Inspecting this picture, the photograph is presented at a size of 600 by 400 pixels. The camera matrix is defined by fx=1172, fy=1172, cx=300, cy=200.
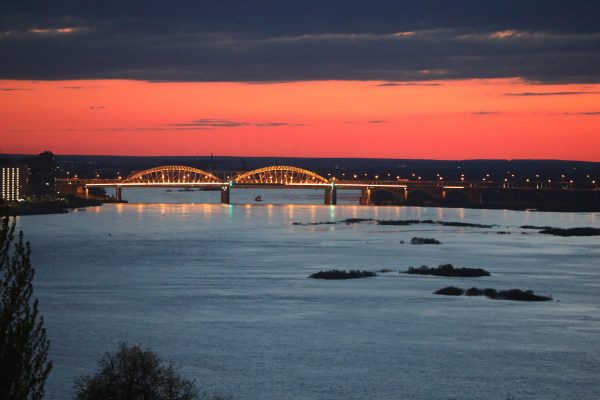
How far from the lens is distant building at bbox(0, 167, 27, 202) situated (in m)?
95.2

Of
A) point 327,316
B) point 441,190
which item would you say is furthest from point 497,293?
point 441,190

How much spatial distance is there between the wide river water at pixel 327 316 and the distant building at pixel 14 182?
133 feet

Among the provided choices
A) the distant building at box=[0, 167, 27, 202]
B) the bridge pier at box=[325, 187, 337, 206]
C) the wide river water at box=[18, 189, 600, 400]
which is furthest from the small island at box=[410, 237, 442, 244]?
the distant building at box=[0, 167, 27, 202]

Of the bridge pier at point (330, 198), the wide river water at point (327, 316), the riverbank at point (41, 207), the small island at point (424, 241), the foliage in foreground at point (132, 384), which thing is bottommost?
the wide river water at point (327, 316)

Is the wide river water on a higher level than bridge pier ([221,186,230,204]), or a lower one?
lower

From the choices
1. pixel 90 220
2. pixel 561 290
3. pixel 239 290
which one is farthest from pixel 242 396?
pixel 90 220

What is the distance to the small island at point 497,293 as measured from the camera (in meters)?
31.7

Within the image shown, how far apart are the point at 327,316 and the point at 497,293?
21.2 ft

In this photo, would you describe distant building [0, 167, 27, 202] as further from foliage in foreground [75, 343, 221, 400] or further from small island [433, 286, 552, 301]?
foliage in foreground [75, 343, 221, 400]

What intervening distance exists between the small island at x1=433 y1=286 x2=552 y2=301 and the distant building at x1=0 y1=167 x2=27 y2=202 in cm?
6655

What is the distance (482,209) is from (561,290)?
62.4 m

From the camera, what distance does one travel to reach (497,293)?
1283 inches

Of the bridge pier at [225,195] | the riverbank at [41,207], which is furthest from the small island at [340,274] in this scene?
the bridge pier at [225,195]

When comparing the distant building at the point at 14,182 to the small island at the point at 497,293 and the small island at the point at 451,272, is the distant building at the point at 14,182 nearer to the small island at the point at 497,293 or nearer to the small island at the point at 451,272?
the small island at the point at 451,272
